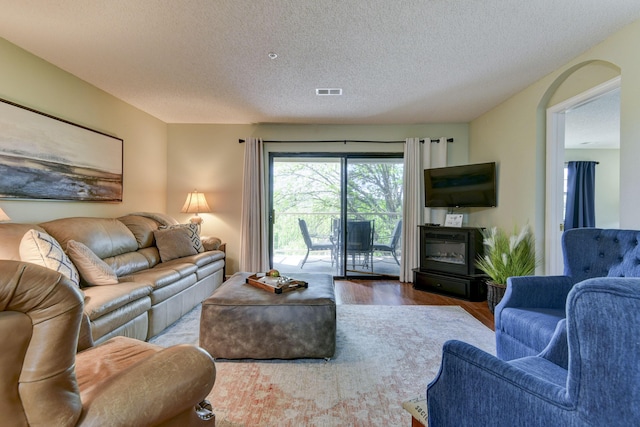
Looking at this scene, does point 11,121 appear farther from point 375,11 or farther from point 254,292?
point 375,11

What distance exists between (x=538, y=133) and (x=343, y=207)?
2.61 meters

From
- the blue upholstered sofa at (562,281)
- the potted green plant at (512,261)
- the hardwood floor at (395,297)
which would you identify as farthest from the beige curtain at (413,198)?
the blue upholstered sofa at (562,281)

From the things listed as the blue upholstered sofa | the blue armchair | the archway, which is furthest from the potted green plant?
the blue armchair

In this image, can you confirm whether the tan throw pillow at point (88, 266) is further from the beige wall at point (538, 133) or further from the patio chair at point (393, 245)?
the beige wall at point (538, 133)

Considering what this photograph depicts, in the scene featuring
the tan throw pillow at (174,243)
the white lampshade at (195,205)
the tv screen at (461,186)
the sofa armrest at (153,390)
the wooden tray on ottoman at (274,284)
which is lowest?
the wooden tray on ottoman at (274,284)

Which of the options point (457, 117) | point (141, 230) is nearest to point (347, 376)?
point (141, 230)

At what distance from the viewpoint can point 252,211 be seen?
4.54 m

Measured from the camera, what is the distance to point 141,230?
349 centimetres

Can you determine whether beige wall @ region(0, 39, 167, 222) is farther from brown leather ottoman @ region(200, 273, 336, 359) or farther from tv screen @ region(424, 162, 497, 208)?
tv screen @ region(424, 162, 497, 208)

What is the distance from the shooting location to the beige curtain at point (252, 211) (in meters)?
4.54

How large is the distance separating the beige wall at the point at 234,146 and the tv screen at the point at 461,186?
0.59 m

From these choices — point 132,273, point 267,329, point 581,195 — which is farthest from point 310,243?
point 581,195

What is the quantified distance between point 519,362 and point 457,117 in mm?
3867

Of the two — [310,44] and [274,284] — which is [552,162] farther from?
[274,284]
